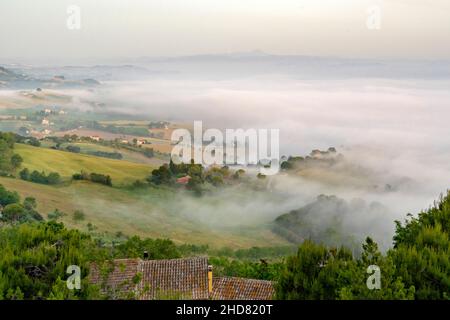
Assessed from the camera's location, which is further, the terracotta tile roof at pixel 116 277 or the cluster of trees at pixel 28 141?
the cluster of trees at pixel 28 141

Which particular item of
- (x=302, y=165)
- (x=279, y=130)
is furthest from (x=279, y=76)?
(x=302, y=165)

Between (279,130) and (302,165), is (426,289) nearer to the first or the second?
(302,165)

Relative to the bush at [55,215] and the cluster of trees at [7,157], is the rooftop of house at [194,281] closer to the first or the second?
the bush at [55,215]

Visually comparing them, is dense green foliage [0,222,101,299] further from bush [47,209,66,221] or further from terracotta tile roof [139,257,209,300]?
bush [47,209,66,221]

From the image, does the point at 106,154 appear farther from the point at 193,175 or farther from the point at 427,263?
the point at 427,263

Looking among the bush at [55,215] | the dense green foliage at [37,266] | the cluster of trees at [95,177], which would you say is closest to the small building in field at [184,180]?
the cluster of trees at [95,177]

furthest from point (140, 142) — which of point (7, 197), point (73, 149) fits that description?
point (7, 197)

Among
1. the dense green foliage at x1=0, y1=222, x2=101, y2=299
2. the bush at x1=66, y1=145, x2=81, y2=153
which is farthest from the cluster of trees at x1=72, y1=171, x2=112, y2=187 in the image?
the dense green foliage at x1=0, y1=222, x2=101, y2=299
